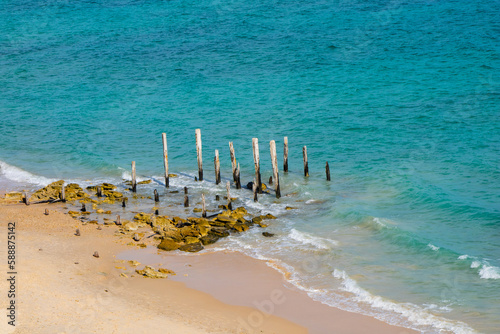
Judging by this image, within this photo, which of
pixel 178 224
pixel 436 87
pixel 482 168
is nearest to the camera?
pixel 178 224

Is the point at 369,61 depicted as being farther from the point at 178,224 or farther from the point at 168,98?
the point at 178,224

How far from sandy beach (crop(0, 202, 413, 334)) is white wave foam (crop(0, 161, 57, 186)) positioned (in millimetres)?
9033

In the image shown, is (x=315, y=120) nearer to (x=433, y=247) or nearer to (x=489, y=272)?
(x=433, y=247)

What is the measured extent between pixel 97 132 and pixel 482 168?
2581cm

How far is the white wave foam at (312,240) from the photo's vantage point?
891 inches

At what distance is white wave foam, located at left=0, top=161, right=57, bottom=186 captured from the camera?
106 feet

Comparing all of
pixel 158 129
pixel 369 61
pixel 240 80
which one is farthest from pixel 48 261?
pixel 369 61

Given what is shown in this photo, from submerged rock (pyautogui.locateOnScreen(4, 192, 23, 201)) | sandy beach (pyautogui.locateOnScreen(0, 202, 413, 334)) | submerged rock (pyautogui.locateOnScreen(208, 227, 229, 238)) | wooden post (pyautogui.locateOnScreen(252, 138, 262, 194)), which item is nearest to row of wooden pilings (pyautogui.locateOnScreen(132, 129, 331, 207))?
wooden post (pyautogui.locateOnScreen(252, 138, 262, 194))

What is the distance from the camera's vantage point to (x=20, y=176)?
33375mm

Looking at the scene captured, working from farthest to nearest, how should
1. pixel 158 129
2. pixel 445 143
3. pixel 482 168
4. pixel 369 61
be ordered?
pixel 369 61 < pixel 158 129 < pixel 445 143 < pixel 482 168

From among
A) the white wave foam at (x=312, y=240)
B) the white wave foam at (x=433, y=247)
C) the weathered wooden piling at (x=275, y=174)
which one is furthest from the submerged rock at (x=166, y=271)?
the white wave foam at (x=433, y=247)

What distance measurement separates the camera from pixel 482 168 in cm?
3045

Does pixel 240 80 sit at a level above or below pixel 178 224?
above

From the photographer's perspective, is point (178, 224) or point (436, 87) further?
point (436, 87)
